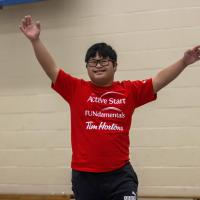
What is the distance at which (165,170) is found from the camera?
10.9 feet

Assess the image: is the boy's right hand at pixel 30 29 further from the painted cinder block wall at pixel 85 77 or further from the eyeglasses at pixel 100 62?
the painted cinder block wall at pixel 85 77

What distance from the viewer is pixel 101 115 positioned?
2324 mm

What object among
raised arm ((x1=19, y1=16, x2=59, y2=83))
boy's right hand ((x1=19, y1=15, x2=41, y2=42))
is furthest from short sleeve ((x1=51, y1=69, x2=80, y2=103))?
boy's right hand ((x1=19, y1=15, x2=41, y2=42))

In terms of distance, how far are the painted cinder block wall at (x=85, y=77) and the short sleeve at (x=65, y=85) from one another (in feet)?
3.29

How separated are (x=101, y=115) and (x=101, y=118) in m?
0.02

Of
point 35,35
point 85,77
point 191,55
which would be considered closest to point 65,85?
point 35,35

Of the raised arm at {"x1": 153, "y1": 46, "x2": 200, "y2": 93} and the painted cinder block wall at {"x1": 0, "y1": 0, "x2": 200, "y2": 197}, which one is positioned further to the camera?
the painted cinder block wall at {"x1": 0, "y1": 0, "x2": 200, "y2": 197}

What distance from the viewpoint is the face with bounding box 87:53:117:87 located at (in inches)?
93.6

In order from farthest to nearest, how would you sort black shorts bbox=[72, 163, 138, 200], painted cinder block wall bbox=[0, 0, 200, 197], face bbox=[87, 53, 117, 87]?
painted cinder block wall bbox=[0, 0, 200, 197] → face bbox=[87, 53, 117, 87] → black shorts bbox=[72, 163, 138, 200]

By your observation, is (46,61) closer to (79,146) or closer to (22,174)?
(79,146)

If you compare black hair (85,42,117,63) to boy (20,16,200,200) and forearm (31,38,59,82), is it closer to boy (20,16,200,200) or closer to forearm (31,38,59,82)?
boy (20,16,200,200)

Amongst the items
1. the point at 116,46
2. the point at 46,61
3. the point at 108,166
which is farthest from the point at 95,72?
the point at 116,46

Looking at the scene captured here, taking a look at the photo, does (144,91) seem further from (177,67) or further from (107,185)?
(107,185)

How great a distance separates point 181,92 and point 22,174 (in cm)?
148
